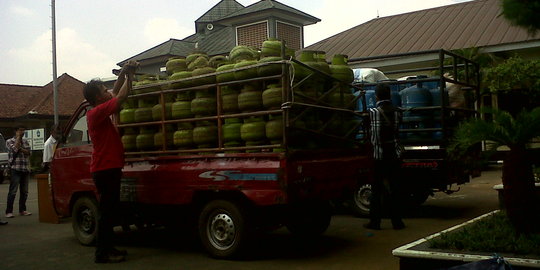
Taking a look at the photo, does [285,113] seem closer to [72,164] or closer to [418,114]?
[72,164]

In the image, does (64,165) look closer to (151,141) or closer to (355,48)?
(151,141)

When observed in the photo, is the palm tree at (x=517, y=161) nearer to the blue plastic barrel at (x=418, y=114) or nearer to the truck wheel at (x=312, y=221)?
the truck wheel at (x=312, y=221)

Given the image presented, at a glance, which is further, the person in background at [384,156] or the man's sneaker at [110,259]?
the person in background at [384,156]

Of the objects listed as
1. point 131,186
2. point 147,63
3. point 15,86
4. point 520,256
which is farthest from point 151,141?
point 15,86

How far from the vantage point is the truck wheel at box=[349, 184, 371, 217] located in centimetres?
884

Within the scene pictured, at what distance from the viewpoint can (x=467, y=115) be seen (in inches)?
360

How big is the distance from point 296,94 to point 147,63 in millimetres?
25309

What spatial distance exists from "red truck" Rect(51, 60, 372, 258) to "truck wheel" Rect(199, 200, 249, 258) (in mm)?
11

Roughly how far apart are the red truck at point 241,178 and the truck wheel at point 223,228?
1 centimetres

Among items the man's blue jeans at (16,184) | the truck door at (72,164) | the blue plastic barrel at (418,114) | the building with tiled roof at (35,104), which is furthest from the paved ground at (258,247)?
the building with tiled roof at (35,104)

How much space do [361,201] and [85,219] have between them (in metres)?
4.18

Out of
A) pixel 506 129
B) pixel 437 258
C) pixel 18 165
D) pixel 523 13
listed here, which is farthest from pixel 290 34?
pixel 523 13

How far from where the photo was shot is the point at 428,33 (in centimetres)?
2109

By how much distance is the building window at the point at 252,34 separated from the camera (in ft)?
84.2
